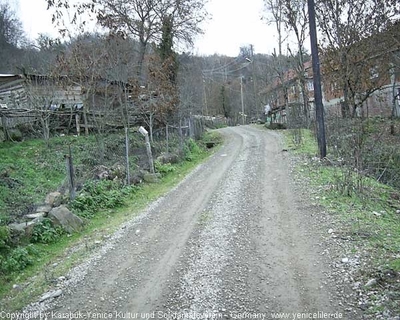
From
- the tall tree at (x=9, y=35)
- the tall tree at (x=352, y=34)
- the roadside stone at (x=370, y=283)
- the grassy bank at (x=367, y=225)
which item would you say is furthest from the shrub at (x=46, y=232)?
the tall tree at (x=9, y=35)

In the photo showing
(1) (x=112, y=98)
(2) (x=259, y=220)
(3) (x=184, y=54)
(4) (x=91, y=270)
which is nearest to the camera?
(4) (x=91, y=270)

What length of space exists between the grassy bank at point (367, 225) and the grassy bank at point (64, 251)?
405 cm

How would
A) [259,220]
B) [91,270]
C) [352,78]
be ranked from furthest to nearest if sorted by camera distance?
[352,78]
[259,220]
[91,270]

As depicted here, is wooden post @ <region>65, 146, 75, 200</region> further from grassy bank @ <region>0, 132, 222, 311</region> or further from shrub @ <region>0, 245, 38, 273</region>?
shrub @ <region>0, 245, 38, 273</region>

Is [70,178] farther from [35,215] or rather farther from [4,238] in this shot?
[4,238]

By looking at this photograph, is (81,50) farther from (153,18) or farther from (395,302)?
(395,302)

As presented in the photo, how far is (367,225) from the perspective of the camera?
20.5ft

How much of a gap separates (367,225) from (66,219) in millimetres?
5589

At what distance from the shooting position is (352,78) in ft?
72.6

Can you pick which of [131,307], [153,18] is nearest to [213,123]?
[153,18]

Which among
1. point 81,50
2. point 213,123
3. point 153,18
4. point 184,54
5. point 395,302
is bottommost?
point 395,302

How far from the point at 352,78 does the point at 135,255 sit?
2006 cm

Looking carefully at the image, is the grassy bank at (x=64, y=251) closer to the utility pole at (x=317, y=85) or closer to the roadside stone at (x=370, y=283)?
the roadside stone at (x=370, y=283)

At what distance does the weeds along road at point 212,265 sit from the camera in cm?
418
